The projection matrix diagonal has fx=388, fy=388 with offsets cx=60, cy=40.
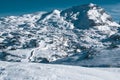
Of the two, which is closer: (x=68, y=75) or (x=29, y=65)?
(x=68, y=75)

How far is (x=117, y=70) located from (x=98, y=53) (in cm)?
2993

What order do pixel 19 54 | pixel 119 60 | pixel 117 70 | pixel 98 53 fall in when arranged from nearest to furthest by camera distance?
pixel 117 70
pixel 119 60
pixel 98 53
pixel 19 54

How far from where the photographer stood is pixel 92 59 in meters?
62.9

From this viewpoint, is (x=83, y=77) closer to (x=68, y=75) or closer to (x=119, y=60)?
(x=68, y=75)

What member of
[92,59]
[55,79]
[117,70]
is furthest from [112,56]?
[55,79]

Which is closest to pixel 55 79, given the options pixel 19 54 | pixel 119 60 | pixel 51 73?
pixel 51 73

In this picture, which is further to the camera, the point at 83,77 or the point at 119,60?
the point at 119,60

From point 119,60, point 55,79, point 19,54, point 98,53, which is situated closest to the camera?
point 55,79

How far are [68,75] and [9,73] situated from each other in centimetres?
427

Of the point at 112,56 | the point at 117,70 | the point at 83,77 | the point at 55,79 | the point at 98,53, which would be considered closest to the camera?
the point at 55,79

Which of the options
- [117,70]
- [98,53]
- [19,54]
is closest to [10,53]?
[19,54]

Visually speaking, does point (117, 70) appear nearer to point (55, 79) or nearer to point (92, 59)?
point (55, 79)

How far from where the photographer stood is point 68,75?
2819 centimetres

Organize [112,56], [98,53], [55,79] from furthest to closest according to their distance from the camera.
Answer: [98,53], [112,56], [55,79]
